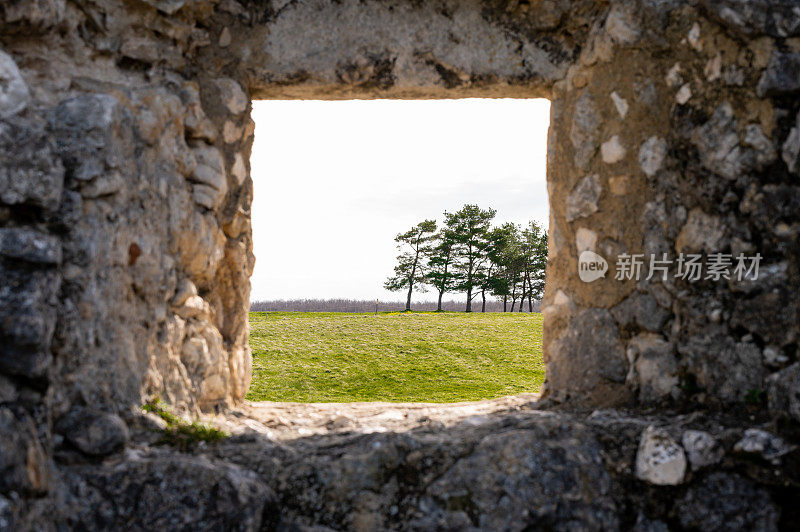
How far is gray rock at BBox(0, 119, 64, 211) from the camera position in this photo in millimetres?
2242

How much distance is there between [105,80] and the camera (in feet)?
9.70

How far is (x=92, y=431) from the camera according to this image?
2.33 m

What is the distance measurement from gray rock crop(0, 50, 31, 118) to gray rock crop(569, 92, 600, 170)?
253 centimetres

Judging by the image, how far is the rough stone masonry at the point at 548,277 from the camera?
2.31m

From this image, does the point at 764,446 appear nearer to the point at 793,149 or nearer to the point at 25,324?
the point at 793,149

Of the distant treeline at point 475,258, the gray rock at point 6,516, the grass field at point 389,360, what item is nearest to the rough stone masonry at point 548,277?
the gray rock at point 6,516

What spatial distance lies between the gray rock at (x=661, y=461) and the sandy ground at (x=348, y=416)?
80 cm

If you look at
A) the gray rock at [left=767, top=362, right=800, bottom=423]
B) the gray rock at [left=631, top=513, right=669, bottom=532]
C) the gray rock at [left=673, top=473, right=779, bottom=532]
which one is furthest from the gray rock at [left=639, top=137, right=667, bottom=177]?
the gray rock at [left=631, top=513, right=669, bottom=532]

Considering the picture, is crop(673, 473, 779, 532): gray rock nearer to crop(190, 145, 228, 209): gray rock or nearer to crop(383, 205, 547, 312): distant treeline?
crop(190, 145, 228, 209): gray rock

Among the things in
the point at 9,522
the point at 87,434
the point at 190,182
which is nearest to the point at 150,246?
the point at 190,182

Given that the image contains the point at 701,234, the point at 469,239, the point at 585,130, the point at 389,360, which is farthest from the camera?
the point at 469,239

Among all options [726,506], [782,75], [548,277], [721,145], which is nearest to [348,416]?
[548,277]

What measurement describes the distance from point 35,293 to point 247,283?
1.42 meters

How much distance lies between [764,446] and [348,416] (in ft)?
6.32
